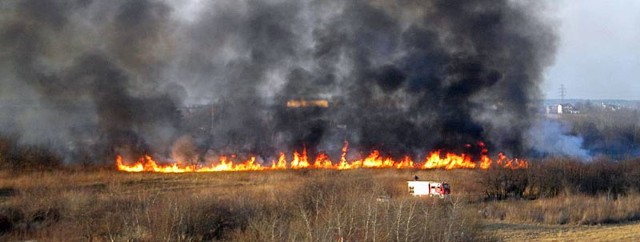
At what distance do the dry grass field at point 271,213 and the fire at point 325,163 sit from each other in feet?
13.8

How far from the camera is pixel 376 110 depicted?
46.7 m

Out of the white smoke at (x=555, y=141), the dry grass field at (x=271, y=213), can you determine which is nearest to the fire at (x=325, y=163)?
the dry grass field at (x=271, y=213)

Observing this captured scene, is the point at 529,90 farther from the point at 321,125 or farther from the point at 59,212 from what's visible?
the point at 59,212

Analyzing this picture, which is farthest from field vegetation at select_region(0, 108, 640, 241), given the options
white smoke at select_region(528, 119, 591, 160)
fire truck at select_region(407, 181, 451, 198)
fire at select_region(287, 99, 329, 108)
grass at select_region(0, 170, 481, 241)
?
white smoke at select_region(528, 119, 591, 160)

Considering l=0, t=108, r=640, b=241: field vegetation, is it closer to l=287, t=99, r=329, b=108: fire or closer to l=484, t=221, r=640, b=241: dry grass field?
l=484, t=221, r=640, b=241: dry grass field

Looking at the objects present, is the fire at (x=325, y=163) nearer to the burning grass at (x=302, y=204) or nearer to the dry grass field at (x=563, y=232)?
the burning grass at (x=302, y=204)

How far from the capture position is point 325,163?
139 feet

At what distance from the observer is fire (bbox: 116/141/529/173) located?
128 feet

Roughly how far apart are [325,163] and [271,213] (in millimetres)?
25037

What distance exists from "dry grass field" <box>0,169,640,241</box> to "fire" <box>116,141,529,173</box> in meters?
4.21

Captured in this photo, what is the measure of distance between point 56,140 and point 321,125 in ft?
56.4

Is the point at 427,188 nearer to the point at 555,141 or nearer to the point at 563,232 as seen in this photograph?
the point at 563,232

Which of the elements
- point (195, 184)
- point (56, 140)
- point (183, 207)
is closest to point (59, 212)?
point (183, 207)

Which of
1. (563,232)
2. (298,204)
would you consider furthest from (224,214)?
(563,232)
